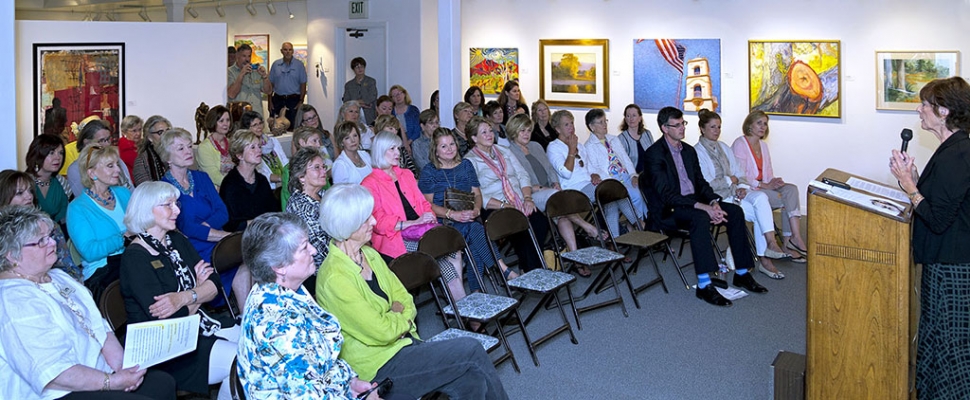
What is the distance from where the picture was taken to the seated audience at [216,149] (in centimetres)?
755

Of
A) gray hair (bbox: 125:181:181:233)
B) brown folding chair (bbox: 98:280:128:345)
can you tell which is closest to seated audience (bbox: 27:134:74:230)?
gray hair (bbox: 125:181:181:233)

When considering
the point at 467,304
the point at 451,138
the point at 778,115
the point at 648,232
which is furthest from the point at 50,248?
the point at 778,115

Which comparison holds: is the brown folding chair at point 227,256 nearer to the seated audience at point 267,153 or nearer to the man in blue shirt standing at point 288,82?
the seated audience at point 267,153

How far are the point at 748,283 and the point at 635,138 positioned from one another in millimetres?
2325

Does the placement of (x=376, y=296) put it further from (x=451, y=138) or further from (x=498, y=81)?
(x=498, y=81)

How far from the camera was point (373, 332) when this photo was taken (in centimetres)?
379

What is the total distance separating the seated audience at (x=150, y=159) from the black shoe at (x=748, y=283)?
4587 mm

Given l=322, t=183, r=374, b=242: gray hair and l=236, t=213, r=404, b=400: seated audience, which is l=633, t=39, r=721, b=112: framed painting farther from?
l=236, t=213, r=404, b=400: seated audience

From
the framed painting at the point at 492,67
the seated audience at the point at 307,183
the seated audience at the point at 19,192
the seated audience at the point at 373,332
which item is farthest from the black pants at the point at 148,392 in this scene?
the framed painting at the point at 492,67

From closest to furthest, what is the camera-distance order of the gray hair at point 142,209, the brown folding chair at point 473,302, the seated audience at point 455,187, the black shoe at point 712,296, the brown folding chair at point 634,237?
the gray hair at point 142,209 < the brown folding chair at point 473,302 < the seated audience at point 455,187 < the black shoe at point 712,296 < the brown folding chair at point 634,237

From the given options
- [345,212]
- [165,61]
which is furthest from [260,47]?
[345,212]

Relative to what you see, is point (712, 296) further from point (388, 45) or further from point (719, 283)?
point (388, 45)

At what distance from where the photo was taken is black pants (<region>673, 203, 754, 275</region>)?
672 centimetres

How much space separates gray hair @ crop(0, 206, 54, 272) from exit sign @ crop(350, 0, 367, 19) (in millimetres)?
9985
